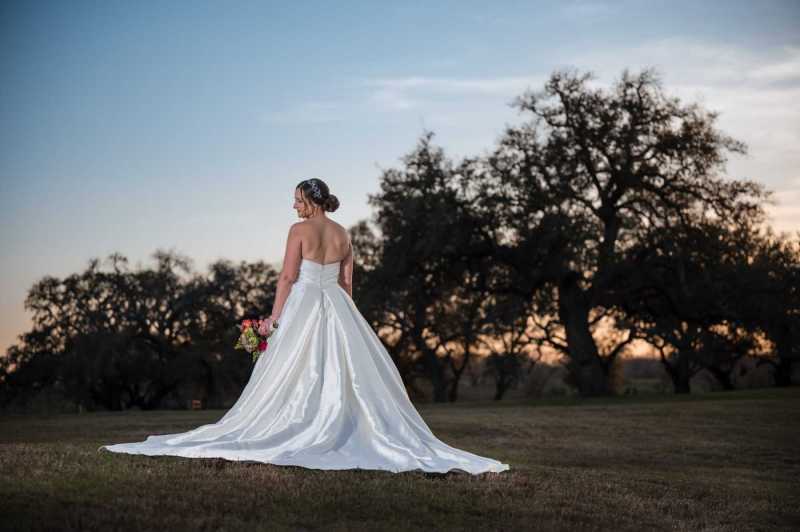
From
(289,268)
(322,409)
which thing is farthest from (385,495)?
(289,268)

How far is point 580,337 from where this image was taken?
32406 millimetres

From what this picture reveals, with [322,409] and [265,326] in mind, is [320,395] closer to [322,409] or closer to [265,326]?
[322,409]

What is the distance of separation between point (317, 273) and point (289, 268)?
302 millimetres

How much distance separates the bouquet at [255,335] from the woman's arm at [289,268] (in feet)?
0.53

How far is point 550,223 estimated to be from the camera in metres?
29.7

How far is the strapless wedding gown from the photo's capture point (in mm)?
8297

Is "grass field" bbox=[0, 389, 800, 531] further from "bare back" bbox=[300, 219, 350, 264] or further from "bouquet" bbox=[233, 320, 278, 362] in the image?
"bare back" bbox=[300, 219, 350, 264]

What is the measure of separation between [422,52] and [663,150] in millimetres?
9927

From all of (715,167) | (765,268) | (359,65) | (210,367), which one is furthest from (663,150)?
(210,367)

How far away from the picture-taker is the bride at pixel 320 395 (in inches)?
328

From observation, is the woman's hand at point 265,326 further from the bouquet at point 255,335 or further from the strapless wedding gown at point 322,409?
the strapless wedding gown at point 322,409

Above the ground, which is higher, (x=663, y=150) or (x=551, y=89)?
(x=551, y=89)

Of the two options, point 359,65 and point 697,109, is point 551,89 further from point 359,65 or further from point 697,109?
point 359,65

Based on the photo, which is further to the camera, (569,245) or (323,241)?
(569,245)
